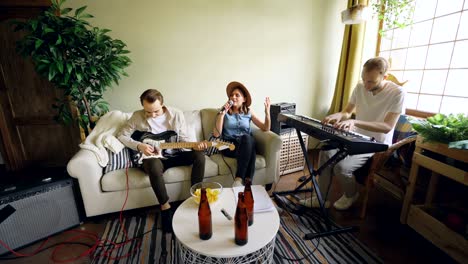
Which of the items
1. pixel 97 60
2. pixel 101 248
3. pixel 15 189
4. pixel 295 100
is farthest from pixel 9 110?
pixel 295 100

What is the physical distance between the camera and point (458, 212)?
1.36 meters

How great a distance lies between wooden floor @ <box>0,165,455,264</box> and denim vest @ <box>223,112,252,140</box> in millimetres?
1008

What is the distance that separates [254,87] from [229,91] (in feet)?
2.42

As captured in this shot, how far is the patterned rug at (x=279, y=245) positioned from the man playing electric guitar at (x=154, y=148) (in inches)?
6.0

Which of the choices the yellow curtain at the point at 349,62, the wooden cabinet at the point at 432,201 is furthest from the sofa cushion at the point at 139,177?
the yellow curtain at the point at 349,62

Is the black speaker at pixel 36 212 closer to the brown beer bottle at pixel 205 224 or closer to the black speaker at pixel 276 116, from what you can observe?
the brown beer bottle at pixel 205 224

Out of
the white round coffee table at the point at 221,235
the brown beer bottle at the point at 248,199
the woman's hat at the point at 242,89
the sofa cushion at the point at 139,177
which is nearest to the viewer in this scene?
the white round coffee table at the point at 221,235

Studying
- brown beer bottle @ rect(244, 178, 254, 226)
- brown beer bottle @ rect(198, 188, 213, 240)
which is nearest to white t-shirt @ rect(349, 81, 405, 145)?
brown beer bottle @ rect(244, 178, 254, 226)

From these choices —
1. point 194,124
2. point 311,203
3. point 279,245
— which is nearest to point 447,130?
point 311,203

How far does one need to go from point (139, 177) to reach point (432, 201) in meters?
2.11

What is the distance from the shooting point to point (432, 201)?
1.52 m

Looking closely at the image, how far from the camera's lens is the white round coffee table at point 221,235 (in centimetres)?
93

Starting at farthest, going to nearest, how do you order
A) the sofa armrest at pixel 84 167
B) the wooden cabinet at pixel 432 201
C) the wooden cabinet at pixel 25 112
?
the wooden cabinet at pixel 25 112 < the sofa armrest at pixel 84 167 < the wooden cabinet at pixel 432 201

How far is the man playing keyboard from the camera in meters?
1.57
